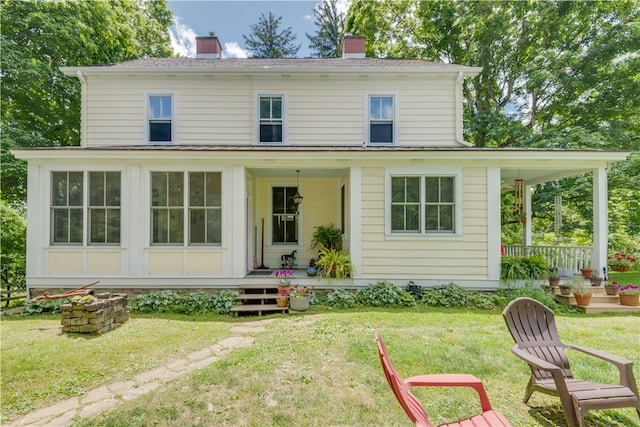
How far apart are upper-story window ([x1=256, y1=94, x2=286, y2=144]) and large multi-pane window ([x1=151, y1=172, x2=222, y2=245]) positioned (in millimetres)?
2783

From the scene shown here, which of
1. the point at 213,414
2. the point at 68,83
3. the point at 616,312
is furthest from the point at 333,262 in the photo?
the point at 68,83

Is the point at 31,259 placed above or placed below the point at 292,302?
above

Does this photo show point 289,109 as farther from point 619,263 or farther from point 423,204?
point 619,263

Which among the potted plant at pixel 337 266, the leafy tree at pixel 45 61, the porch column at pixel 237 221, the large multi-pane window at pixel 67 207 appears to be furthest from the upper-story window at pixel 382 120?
the leafy tree at pixel 45 61

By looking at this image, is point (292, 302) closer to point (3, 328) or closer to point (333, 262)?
point (333, 262)

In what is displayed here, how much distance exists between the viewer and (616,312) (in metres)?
6.37

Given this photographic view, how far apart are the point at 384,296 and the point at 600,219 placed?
527 cm

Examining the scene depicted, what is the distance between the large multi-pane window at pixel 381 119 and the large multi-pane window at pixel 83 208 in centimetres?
704

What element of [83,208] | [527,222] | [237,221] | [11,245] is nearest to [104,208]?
[83,208]

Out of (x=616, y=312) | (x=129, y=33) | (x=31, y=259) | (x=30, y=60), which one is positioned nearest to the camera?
(x=616, y=312)

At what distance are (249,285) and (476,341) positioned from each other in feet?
15.9

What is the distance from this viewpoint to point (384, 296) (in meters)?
6.91

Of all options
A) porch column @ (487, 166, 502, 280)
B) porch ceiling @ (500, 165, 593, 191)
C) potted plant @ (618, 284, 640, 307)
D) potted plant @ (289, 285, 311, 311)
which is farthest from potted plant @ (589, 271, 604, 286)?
potted plant @ (289, 285, 311, 311)

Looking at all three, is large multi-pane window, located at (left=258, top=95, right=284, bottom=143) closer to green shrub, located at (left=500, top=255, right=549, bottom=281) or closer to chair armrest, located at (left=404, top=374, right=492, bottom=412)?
green shrub, located at (left=500, top=255, right=549, bottom=281)
